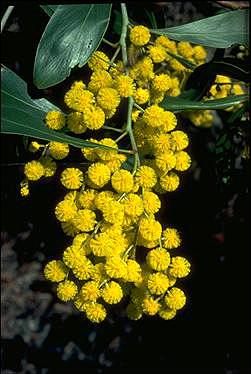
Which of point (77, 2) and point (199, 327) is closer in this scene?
point (77, 2)

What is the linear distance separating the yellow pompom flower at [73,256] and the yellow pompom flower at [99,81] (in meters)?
0.30

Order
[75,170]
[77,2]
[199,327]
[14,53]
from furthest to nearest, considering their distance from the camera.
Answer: [199,327], [14,53], [77,2], [75,170]

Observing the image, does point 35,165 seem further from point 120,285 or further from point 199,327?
point 199,327

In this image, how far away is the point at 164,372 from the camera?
2537 mm

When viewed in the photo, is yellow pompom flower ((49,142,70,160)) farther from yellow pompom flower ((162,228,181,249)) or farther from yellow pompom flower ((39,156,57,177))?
yellow pompom flower ((162,228,181,249))

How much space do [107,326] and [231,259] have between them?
0.66 m

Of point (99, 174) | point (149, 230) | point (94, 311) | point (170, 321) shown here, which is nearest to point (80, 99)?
point (99, 174)

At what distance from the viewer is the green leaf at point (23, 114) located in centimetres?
92

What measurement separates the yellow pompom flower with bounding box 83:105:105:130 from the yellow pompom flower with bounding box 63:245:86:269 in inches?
9.0

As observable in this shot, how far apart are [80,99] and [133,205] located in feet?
0.73

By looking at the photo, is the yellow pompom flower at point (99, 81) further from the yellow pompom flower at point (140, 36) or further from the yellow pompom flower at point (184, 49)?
the yellow pompom flower at point (184, 49)

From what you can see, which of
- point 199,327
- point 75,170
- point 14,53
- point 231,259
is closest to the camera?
point 75,170

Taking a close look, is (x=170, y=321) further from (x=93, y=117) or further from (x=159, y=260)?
(x=93, y=117)

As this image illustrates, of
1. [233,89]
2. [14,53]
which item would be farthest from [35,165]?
[233,89]
